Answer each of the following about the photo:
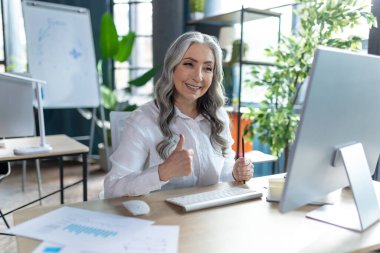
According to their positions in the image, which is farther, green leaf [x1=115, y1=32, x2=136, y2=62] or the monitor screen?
green leaf [x1=115, y1=32, x2=136, y2=62]

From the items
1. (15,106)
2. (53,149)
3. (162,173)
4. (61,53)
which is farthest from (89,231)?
(61,53)

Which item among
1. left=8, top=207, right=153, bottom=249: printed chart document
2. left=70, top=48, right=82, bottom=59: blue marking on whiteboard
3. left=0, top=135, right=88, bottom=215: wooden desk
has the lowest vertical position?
left=0, top=135, right=88, bottom=215: wooden desk

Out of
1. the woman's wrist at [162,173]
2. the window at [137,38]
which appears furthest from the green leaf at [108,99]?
the woman's wrist at [162,173]

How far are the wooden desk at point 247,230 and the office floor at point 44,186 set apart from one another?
1.63m

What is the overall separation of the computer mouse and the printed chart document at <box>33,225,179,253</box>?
0.13m

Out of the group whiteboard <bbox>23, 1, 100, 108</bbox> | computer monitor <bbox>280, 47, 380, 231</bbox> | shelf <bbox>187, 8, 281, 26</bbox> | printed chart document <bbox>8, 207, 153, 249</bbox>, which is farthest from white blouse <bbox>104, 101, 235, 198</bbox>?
whiteboard <bbox>23, 1, 100, 108</bbox>

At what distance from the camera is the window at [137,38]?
4.74m

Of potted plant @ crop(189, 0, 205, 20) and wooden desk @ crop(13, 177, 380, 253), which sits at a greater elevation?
potted plant @ crop(189, 0, 205, 20)

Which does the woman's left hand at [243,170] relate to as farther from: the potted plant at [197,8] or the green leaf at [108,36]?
the green leaf at [108,36]

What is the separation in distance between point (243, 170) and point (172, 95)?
0.46 meters

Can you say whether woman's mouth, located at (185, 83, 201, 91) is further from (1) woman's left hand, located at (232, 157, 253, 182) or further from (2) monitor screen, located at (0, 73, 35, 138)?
(2) monitor screen, located at (0, 73, 35, 138)

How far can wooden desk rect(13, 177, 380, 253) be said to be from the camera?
2.82ft

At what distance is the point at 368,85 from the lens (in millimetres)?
934

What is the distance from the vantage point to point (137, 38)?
15.8 feet
